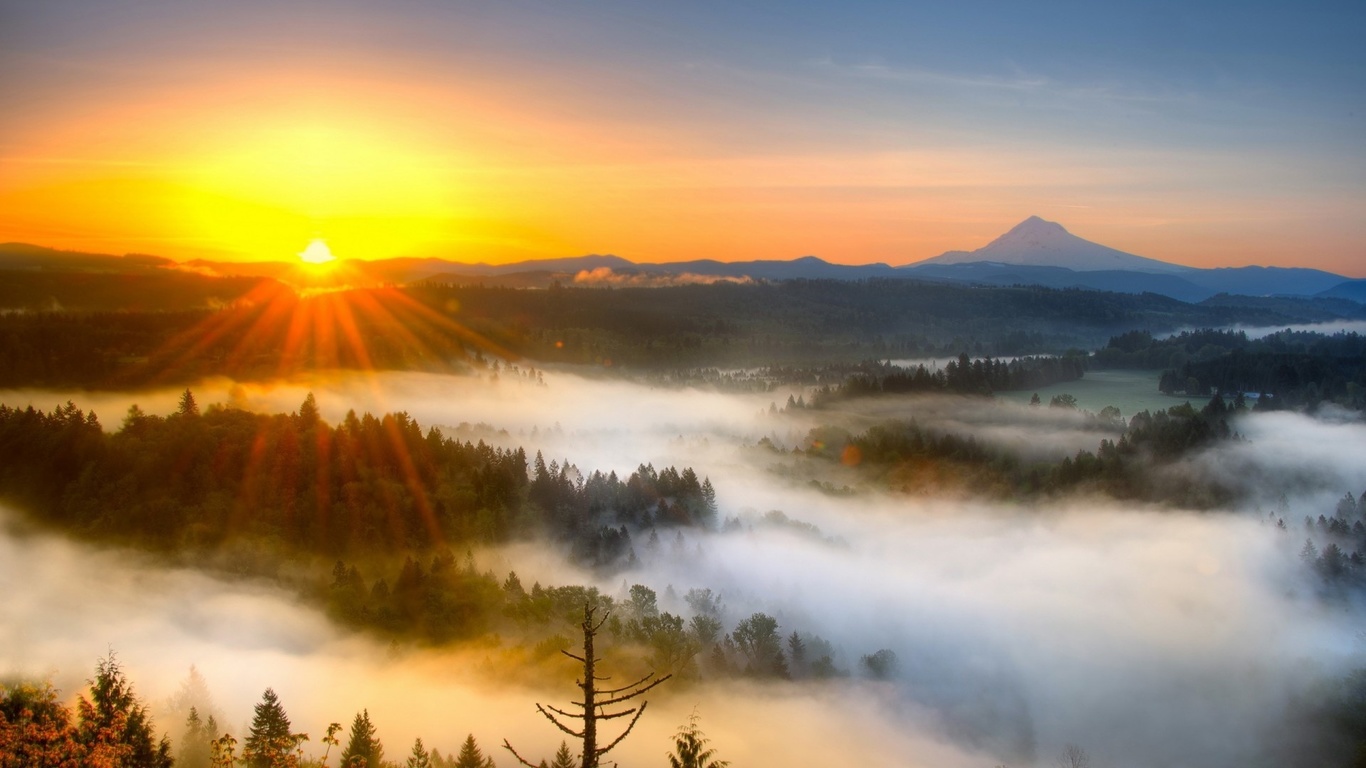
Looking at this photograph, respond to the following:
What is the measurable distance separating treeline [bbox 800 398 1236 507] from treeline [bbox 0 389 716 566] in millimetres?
85298

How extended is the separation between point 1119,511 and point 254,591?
15267 centimetres

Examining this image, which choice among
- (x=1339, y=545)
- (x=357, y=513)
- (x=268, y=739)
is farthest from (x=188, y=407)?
(x=1339, y=545)

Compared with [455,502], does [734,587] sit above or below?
below

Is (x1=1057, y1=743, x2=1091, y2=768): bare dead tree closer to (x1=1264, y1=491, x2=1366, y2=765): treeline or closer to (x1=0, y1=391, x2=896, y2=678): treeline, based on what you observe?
(x1=1264, y1=491, x2=1366, y2=765): treeline

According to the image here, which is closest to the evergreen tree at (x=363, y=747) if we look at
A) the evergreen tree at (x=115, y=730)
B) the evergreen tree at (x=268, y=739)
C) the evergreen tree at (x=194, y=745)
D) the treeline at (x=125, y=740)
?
the treeline at (x=125, y=740)

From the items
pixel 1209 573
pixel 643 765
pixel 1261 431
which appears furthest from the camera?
pixel 1261 431

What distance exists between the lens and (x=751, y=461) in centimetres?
19275

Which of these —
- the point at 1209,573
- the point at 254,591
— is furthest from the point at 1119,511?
the point at 254,591

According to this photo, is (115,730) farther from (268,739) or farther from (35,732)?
(268,739)

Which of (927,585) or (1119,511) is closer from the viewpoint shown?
(927,585)

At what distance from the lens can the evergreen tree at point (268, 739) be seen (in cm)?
5234

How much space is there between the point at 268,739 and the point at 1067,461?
15509cm

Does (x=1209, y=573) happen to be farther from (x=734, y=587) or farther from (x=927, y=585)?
(x=734, y=587)

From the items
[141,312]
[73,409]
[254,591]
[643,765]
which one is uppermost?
[141,312]
